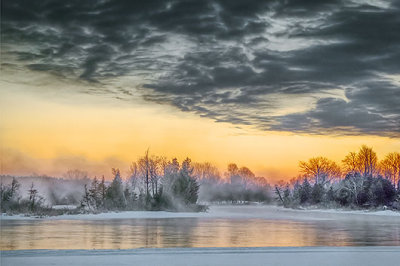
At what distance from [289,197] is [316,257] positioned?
202 ft

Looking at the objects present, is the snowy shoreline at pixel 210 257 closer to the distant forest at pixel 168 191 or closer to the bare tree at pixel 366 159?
the distant forest at pixel 168 191

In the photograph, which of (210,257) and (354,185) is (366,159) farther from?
(210,257)

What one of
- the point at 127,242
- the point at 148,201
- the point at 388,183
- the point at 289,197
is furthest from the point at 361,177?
the point at 127,242

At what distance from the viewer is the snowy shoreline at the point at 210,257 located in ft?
34.4

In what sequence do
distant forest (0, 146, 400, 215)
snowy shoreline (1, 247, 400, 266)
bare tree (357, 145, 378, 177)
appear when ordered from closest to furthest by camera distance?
1. snowy shoreline (1, 247, 400, 266)
2. distant forest (0, 146, 400, 215)
3. bare tree (357, 145, 378, 177)

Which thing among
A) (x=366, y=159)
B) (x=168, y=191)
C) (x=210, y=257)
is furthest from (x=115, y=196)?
(x=366, y=159)

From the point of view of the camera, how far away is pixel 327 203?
59.7 m

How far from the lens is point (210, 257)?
1127cm

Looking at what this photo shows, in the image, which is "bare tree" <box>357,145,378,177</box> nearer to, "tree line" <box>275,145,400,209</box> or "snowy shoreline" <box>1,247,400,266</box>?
"tree line" <box>275,145,400,209</box>

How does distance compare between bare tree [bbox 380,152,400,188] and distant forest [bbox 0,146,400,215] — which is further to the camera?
bare tree [bbox 380,152,400,188]

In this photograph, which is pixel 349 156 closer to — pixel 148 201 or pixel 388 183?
pixel 388 183

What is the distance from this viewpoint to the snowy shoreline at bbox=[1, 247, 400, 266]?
1049 centimetres

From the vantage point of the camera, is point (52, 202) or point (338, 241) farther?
point (52, 202)

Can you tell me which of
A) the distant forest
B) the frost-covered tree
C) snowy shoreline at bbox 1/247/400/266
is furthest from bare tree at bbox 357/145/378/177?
snowy shoreline at bbox 1/247/400/266
